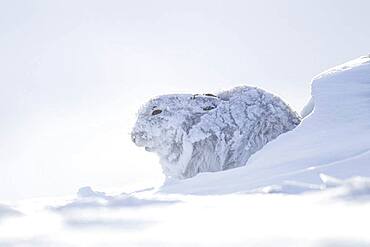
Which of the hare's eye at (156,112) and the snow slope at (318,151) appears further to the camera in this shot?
the hare's eye at (156,112)

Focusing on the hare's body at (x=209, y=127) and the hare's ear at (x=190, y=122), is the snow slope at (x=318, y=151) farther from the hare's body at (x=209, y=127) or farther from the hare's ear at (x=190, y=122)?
the hare's ear at (x=190, y=122)

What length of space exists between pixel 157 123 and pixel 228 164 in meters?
1.46

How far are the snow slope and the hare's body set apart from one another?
111cm

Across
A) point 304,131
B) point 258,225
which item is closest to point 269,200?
point 258,225

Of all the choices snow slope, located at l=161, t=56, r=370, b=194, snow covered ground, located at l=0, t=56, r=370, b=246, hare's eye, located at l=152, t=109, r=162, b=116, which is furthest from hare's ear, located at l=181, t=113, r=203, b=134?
snow covered ground, located at l=0, t=56, r=370, b=246

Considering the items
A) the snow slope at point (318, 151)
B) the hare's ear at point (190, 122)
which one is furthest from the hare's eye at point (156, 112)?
the snow slope at point (318, 151)

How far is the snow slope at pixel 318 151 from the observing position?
225 inches

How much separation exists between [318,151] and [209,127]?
3.20 metres

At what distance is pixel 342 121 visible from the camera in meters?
7.98

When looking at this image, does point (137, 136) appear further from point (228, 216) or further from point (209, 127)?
point (228, 216)

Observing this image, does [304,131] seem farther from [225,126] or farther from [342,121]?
[225,126]

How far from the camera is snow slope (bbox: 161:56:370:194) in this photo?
5703 millimetres

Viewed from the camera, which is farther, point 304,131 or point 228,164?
point 228,164

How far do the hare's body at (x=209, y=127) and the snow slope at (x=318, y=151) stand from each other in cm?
111
